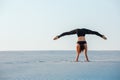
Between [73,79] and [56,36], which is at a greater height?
[56,36]

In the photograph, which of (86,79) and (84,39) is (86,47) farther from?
(86,79)

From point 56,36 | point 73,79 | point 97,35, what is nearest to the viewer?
point 73,79

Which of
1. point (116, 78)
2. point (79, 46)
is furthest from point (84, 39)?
point (116, 78)

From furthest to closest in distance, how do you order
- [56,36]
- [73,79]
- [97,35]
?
[97,35] → [56,36] → [73,79]

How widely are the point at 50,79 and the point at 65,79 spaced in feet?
2.14

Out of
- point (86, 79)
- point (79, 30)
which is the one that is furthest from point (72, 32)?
point (86, 79)

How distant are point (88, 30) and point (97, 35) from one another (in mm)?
618

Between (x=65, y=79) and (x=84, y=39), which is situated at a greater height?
(x=84, y=39)

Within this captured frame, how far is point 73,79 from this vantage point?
15.0m

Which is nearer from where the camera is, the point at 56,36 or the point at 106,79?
the point at 106,79

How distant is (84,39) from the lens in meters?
20.4

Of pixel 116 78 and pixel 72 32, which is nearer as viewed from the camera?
pixel 116 78

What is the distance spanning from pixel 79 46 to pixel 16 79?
19.2 feet

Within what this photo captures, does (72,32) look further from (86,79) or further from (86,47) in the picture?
(86,79)
